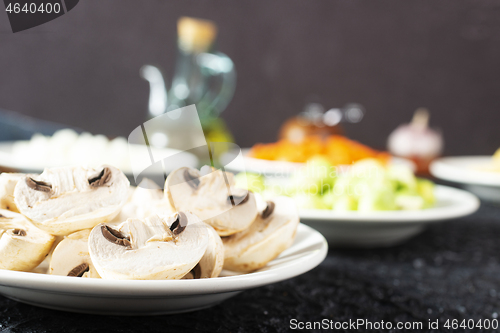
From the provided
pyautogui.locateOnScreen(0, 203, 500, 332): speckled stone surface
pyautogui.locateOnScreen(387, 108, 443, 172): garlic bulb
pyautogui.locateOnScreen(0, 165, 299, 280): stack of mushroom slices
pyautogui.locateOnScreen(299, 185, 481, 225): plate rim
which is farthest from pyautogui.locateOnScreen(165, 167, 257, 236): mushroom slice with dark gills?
pyautogui.locateOnScreen(387, 108, 443, 172): garlic bulb

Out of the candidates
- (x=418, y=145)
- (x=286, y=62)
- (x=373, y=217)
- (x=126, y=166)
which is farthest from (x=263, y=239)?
(x=286, y=62)

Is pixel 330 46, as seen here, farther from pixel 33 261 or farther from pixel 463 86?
pixel 33 261

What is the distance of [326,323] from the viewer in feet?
1.52

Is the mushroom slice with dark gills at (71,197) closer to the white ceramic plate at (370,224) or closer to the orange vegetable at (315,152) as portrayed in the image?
the white ceramic plate at (370,224)

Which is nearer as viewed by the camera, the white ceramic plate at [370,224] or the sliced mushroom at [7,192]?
the sliced mushroom at [7,192]

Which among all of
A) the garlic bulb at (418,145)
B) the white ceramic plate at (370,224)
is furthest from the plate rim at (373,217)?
the garlic bulb at (418,145)

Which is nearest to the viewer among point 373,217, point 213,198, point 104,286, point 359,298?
point 104,286

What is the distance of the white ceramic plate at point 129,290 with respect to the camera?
31cm

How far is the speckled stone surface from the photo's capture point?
40cm

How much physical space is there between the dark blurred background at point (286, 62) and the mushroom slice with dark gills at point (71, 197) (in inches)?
87.8

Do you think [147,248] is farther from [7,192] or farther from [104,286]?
[7,192]

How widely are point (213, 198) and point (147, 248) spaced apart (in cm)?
10

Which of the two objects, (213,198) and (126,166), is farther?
(126,166)

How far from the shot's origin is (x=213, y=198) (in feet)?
1.38
